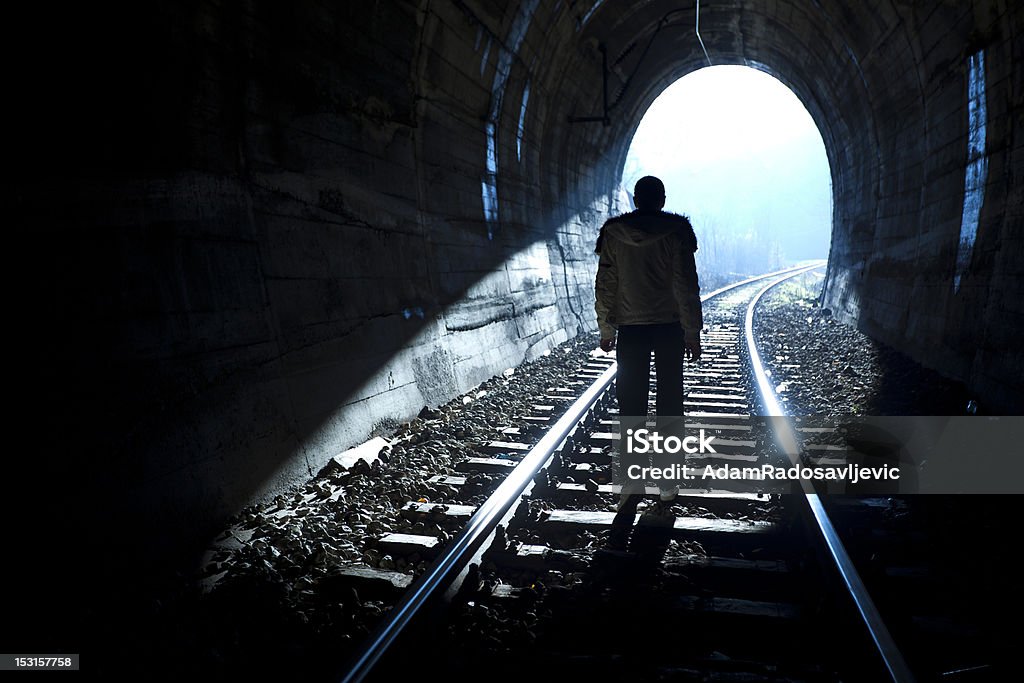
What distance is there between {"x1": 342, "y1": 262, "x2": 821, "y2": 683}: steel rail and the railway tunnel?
1569mm

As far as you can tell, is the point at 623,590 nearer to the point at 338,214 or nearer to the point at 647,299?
the point at 647,299

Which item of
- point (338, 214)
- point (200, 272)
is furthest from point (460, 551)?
point (338, 214)

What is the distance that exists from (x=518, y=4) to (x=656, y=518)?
671 centimetres

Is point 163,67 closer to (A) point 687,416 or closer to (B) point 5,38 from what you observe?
(B) point 5,38

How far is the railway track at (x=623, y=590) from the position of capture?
2057 millimetres

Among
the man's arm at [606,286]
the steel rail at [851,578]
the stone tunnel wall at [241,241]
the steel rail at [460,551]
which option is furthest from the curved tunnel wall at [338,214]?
the man's arm at [606,286]

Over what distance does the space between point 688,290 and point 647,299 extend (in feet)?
0.86

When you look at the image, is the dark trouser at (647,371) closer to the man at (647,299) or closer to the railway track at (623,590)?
the man at (647,299)

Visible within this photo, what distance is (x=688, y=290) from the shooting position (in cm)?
374

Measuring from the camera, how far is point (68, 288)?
289 centimetres

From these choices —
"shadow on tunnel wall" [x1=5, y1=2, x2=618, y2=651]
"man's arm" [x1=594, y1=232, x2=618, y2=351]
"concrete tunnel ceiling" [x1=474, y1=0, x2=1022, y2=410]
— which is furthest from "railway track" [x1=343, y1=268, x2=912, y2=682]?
"concrete tunnel ceiling" [x1=474, y1=0, x2=1022, y2=410]

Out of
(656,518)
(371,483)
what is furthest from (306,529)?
(656,518)

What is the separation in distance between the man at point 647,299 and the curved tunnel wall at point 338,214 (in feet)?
7.19
